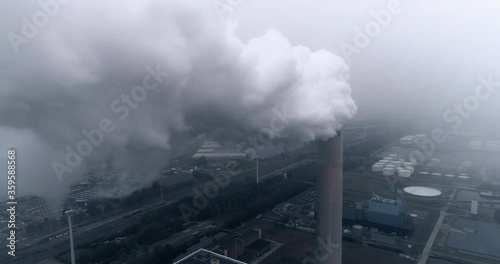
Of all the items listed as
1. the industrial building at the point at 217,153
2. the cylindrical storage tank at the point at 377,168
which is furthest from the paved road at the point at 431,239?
the industrial building at the point at 217,153

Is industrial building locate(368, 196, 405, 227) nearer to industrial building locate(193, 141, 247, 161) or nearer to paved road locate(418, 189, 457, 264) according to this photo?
paved road locate(418, 189, 457, 264)

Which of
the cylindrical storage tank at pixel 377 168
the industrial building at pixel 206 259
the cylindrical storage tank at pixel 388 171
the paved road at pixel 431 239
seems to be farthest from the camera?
the cylindrical storage tank at pixel 377 168

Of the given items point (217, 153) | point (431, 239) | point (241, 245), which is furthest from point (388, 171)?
point (241, 245)

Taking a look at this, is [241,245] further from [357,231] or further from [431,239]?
[431,239]

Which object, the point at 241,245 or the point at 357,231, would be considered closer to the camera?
the point at 241,245

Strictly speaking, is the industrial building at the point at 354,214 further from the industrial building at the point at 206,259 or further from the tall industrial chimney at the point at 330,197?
the industrial building at the point at 206,259
